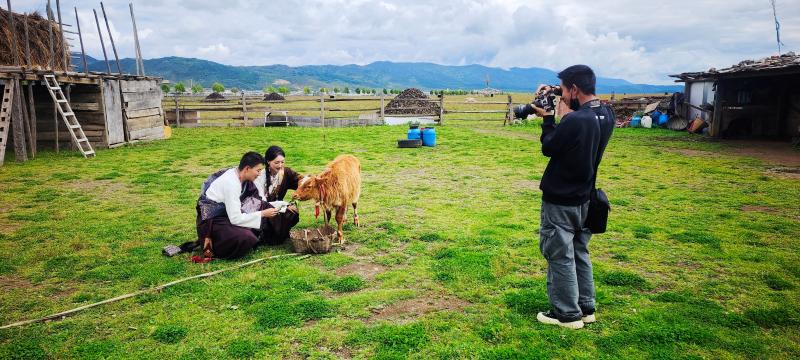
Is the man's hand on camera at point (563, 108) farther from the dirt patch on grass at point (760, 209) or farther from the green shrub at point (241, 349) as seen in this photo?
the dirt patch on grass at point (760, 209)

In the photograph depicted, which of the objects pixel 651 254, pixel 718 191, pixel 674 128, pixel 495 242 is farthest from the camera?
pixel 674 128

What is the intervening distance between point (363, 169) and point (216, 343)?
9.08m

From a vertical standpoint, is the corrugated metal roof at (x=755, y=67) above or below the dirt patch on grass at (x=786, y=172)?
above

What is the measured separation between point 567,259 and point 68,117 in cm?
1862

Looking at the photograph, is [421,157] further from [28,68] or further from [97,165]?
[28,68]

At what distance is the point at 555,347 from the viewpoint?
4066 mm

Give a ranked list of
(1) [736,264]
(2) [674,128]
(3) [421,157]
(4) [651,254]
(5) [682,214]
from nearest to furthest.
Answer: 1. (1) [736,264]
2. (4) [651,254]
3. (5) [682,214]
4. (3) [421,157]
5. (2) [674,128]

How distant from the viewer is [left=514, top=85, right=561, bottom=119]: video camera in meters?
4.14

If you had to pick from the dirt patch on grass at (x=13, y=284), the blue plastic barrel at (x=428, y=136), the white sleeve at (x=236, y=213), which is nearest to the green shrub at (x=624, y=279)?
the white sleeve at (x=236, y=213)

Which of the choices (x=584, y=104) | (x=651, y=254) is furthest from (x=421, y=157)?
(x=584, y=104)

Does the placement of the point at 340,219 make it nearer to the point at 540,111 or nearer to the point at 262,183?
the point at 262,183

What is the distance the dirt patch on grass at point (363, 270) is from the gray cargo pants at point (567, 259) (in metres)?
2.29

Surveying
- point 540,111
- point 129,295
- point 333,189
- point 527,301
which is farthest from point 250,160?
point 527,301

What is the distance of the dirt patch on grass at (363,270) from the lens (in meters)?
5.81
